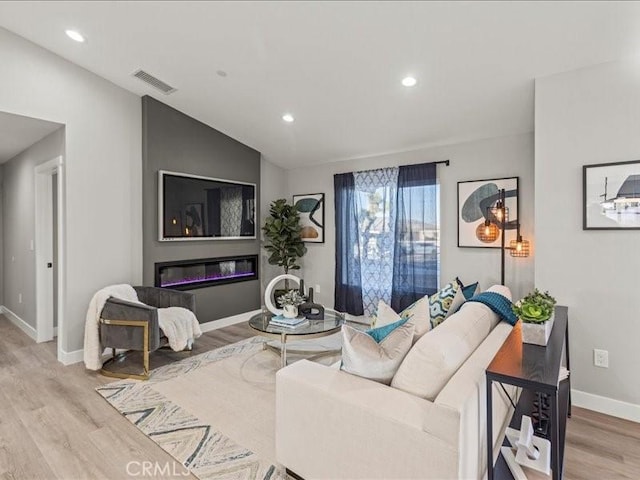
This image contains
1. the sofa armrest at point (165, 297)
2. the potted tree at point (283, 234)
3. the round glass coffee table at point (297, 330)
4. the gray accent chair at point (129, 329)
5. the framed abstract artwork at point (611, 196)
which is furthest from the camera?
the potted tree at point (283, 234)

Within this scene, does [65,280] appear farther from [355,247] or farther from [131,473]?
[355,247]

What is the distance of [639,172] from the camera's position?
2488 mm

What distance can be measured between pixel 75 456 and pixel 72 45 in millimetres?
3482

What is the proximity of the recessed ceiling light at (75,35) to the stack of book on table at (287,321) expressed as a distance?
3118 millimetres

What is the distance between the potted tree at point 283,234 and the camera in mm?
5391

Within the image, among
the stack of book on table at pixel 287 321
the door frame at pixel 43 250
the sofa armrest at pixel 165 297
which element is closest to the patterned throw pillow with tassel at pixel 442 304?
the stack of book on table at pixel 287 321

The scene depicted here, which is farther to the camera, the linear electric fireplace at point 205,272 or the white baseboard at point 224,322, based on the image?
the white baseboard at point 224,322

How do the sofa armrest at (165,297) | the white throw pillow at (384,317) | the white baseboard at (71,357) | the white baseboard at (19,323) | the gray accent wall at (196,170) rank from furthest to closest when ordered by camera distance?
the white baseboard at (19,323) < the gray accent wall at (196,170) < the sofa armrest at (165,297) < the white baseboard at (71,357) < the white throw pillow at (384,317)

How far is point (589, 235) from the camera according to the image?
2.68 metres

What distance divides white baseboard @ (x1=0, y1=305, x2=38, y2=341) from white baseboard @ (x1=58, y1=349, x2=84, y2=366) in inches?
41.7

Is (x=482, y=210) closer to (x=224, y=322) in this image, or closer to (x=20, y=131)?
(x=224, y=322)

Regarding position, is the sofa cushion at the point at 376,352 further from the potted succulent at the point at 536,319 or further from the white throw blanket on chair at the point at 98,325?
the white throw blanket on chair at the point at 98,325

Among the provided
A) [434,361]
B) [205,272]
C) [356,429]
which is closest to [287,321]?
[356,429]

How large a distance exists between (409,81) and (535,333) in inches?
90.8
